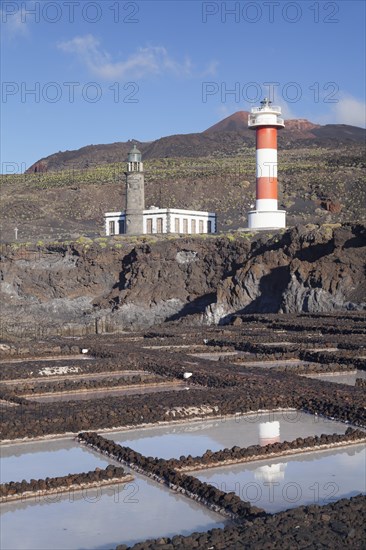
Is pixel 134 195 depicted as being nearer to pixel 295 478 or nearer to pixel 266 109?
pixel 266 109

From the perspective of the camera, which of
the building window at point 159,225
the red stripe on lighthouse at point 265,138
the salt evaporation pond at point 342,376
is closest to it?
the salt evaporation pond at point 342,376

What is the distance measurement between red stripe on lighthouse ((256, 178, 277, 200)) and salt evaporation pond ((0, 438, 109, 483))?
3092 cm

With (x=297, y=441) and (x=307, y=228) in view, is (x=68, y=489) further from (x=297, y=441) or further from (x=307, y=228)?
(x=307, y=228)

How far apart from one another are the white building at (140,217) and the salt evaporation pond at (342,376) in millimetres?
30480

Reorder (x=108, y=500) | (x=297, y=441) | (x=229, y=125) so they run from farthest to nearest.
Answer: (x=229, y=125) < (x=297, y=441) < (x=108, y=500)

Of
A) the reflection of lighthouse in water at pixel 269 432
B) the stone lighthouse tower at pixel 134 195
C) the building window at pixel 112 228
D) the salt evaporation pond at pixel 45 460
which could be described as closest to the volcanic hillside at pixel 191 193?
the building window at pixel 112 228

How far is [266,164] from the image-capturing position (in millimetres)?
40688

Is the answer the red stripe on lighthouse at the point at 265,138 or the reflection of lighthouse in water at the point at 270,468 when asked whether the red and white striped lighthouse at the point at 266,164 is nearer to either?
the red stripe on lighthouse at the point at 265,138

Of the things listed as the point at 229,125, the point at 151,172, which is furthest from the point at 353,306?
the point at 229,125

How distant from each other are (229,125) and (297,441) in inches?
6752

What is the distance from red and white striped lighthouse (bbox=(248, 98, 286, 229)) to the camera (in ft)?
134

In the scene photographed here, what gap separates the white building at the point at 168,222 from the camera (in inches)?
1858

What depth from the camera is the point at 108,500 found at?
26.5ft

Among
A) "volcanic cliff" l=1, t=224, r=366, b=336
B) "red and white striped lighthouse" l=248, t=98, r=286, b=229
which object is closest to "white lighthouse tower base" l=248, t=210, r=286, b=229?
"red and white striped lighthouse" l=248, t=98, r=286, b=229
